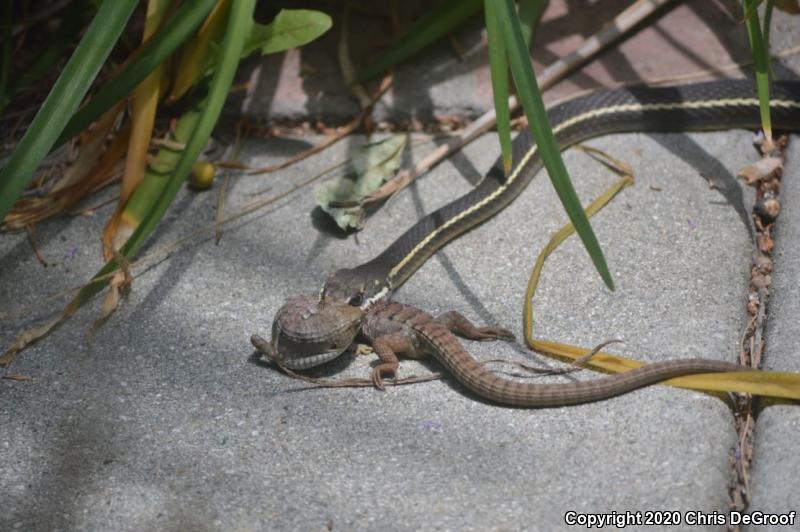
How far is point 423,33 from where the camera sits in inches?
157

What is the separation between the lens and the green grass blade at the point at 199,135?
120 inches

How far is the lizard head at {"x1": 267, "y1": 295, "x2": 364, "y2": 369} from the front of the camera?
2.78 m

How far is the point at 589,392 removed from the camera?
2.58m

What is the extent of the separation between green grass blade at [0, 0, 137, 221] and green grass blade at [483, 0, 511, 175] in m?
1.13

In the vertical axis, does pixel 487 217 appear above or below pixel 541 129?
below

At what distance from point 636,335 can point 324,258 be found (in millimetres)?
1144

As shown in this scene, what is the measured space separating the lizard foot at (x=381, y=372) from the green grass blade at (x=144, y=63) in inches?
49.2

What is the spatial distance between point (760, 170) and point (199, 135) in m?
2.06

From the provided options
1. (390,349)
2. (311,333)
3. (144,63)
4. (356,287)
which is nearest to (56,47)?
(144,63)

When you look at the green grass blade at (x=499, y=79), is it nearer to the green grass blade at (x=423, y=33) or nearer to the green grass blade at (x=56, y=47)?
the green grass blade at (x=423, y=33)

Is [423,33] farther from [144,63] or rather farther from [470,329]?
[470,329]

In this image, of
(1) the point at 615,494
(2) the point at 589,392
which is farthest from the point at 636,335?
(1) the point at 615,494

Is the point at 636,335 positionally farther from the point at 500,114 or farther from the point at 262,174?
the point at 262,174

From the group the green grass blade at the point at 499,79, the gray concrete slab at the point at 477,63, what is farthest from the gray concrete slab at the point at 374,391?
Result: the green grass blade at the point at 499,79
